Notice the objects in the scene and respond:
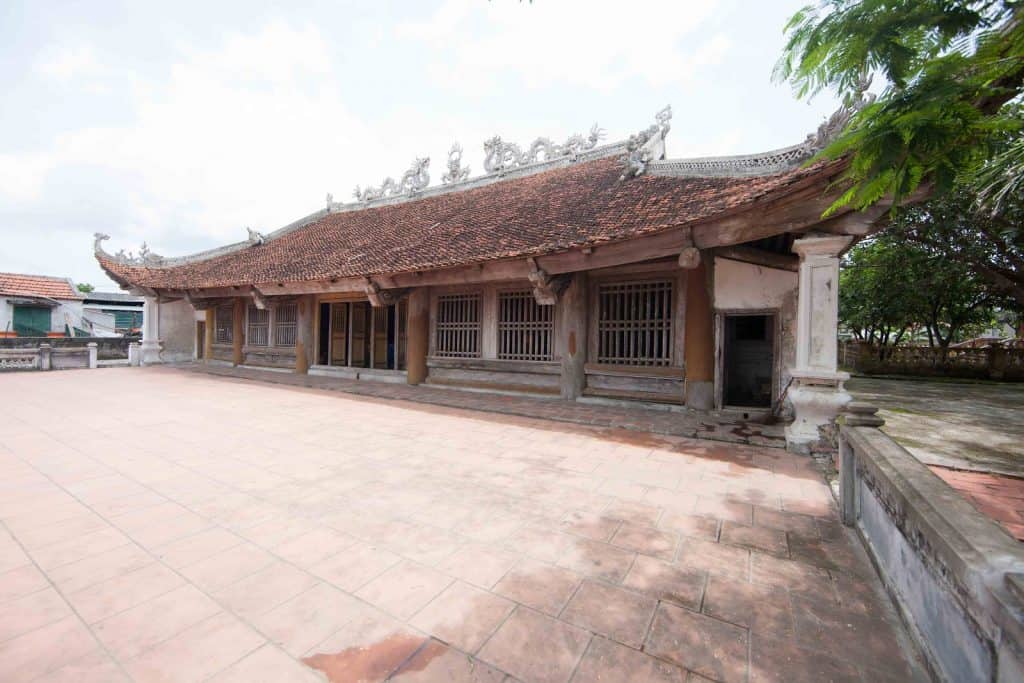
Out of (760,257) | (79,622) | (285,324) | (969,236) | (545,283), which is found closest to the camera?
(79,622)

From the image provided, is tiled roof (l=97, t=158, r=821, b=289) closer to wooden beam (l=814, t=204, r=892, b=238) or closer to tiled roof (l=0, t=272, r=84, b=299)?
wooden beam (l=814, t=204, r=892, b=238)

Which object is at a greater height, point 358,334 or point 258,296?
point 258,296

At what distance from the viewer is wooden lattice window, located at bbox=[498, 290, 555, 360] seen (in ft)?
27.3

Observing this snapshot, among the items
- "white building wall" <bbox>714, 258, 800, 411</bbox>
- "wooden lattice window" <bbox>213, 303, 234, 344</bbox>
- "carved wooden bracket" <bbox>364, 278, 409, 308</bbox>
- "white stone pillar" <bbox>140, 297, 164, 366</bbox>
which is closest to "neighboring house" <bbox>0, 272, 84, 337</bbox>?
"white stone pillar" <bbox>140, 297, 164, 366</bbox>

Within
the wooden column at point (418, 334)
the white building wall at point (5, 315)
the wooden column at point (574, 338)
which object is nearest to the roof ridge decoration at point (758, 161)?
the wooden column at point (574, 338)

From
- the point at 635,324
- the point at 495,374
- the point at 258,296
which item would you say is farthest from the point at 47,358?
the point at 635,324

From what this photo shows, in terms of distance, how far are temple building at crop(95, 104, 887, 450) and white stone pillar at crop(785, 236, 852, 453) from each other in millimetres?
18

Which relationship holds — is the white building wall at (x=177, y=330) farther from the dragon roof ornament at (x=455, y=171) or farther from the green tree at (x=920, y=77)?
the green tree at (x=920, y=77)

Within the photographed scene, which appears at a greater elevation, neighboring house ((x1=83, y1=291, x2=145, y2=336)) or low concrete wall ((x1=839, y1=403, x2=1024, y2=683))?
neighboring house ((x1=83, y1=291, x2=145, y2=336))

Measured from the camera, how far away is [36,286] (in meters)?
20.5

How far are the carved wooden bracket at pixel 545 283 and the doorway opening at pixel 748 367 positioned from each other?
3.29m

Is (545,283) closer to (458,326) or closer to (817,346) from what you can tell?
(458,326)

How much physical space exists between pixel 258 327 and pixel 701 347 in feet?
42.6

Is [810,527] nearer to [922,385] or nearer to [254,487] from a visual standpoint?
[254,487]
